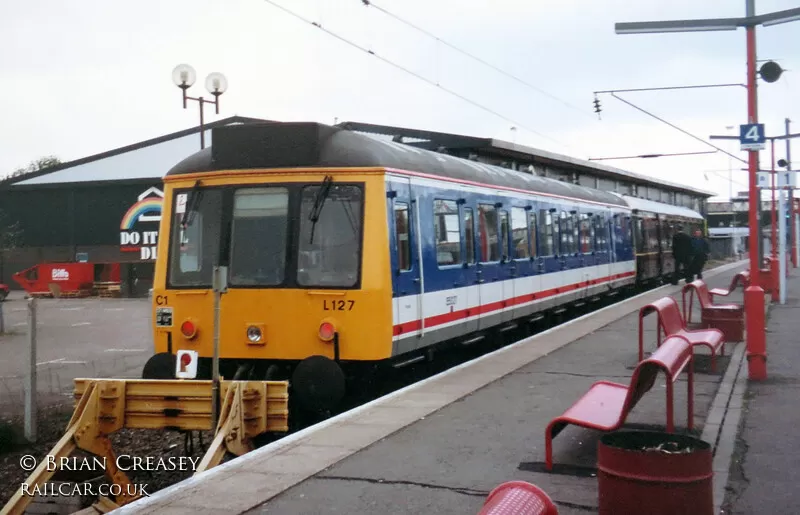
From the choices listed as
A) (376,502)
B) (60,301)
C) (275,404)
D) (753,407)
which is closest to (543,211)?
(753,407)

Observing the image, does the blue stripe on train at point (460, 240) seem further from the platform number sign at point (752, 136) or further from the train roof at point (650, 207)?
the train roof at point (650, 207)

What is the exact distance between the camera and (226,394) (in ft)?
26.6

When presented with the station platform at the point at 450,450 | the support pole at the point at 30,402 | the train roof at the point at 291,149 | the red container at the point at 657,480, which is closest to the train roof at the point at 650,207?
the station platform at the point at 450,450

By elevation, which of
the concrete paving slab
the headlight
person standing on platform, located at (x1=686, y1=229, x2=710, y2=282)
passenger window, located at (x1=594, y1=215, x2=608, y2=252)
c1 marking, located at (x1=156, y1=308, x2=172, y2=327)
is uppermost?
passenger window, located at (x1=594, y1=215, x2=608, y2=252)

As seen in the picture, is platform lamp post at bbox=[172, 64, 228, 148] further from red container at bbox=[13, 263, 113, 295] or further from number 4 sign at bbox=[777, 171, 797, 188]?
red container at bbox=[13, 263, 113, 295]

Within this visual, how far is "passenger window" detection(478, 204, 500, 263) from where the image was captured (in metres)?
13.4

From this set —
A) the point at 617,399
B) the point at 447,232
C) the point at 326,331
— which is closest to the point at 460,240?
the point at 447,232

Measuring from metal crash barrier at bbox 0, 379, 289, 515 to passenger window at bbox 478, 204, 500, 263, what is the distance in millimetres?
5629

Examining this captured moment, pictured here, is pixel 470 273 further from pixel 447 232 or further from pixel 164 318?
pixel 164 318

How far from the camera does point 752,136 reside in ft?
35.3

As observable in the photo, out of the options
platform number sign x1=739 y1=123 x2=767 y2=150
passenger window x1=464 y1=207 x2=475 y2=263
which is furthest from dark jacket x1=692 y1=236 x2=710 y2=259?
platform number sign x1=739 y1=123 x2=767 y2=150

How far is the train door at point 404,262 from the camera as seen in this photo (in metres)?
9.91

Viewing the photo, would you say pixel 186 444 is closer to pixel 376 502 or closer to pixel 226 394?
pixel 226 394

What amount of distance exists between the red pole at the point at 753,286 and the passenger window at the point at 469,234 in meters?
3.60
